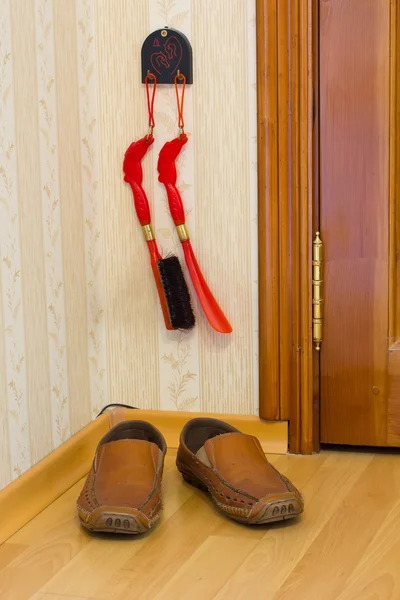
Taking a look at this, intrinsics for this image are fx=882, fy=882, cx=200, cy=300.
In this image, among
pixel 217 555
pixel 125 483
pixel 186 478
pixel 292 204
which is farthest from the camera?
pixel 292 204

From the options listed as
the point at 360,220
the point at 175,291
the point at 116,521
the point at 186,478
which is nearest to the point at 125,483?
the point at 116,521

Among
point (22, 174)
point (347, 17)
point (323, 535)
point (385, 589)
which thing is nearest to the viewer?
point (385, 589)

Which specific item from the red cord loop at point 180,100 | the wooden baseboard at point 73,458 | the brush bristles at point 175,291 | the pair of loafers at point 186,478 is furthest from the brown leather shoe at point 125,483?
the red cord loop at point 180,100

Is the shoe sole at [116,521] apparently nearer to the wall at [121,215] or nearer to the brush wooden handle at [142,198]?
the wall at [121,215]

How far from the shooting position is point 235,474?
1.52m

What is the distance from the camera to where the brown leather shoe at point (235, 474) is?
1439mm

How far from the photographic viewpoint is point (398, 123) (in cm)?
175

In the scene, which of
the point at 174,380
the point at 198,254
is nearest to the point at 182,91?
the point at 198,254

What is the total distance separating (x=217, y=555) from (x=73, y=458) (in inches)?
18.5

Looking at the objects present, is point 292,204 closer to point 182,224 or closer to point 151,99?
point 182,224

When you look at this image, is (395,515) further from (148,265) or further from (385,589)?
(148,265)

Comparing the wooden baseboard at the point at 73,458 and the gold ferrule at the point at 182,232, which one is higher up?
the gold ferrule at the point at 182,232

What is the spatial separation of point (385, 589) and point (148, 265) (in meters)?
0.88

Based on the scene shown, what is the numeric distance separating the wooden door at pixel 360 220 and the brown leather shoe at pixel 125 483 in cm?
44
